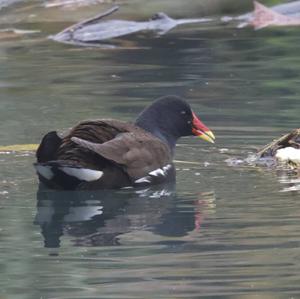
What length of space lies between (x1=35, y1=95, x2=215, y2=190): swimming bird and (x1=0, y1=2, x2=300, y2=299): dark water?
0.13 m

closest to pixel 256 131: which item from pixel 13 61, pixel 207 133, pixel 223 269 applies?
pixel 207 133

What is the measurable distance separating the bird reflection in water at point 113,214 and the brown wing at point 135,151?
179 millimetres

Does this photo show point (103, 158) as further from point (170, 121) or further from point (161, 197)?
point (170, 121)

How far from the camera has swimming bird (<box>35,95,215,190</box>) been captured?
9.41 meters

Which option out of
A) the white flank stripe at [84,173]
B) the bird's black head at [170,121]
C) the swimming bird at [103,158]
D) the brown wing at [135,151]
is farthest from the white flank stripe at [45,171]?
the bird's black head at [170,121]

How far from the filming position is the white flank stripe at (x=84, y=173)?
9.45 meters

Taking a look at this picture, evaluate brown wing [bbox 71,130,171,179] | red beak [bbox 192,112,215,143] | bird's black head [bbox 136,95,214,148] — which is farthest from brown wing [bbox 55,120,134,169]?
red beak [bbox 192,112,215,143]

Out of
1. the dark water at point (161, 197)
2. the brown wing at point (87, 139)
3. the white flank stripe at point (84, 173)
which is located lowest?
the dark water at point (161, 197)

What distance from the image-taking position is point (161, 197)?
31.5ft

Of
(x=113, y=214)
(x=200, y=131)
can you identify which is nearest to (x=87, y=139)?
A: (x=113, y=214)

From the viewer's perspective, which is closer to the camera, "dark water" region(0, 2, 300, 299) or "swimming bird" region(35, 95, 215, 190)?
"dark water" region(0, 2, 300, 299)

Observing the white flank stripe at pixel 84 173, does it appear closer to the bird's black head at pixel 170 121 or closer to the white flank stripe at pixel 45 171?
the white flank stripe at pixel 45 171

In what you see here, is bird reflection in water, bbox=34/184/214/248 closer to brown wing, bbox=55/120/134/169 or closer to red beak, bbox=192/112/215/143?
brown wing, bbox=55/120/134/169

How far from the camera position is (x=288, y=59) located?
1580 centimetres
